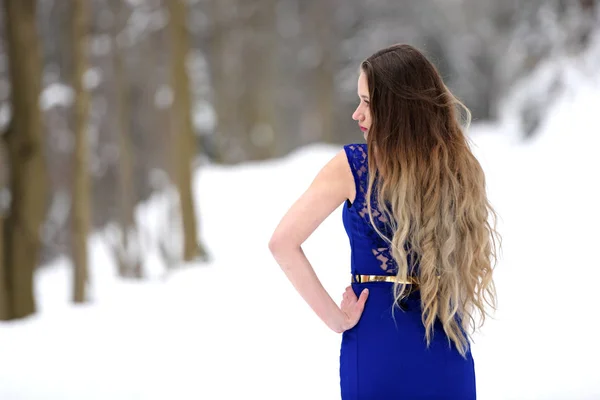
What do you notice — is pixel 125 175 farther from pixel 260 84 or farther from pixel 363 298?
pixel 363 298

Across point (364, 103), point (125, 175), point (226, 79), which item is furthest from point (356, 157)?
point (226, 79)

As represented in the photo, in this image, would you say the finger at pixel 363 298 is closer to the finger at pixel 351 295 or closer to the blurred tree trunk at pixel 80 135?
the finger at pixel 351 295

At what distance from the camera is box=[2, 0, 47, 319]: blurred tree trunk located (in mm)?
8828

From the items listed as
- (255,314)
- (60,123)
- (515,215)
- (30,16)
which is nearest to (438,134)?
(255,314)

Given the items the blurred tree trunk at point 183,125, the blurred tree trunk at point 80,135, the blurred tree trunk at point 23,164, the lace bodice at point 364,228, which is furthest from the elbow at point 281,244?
the blurred tree trunk at point 80,135

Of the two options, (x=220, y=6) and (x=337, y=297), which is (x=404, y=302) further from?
(x=220, y=6)

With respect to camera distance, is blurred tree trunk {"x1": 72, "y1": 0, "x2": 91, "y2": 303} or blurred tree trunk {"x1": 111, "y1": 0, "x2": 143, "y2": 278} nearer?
blurred tree trunk {"x1": 72, "y1": 0, "x2": 91, "y2": 303}

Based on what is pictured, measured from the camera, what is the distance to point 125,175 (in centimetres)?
1677

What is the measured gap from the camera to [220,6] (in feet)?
67.9

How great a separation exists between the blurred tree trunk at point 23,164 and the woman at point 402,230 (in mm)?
6846

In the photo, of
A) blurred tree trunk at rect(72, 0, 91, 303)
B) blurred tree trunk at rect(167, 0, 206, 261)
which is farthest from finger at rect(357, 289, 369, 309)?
blurred tree trunk at rect(72, 0, 91, 303)

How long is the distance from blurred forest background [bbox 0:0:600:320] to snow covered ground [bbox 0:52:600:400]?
1771 mm

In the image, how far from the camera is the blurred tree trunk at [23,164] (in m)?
8.83

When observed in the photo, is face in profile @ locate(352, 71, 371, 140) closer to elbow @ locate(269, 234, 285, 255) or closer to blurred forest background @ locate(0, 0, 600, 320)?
elbow @ locate(269, 234, 285, 255)
